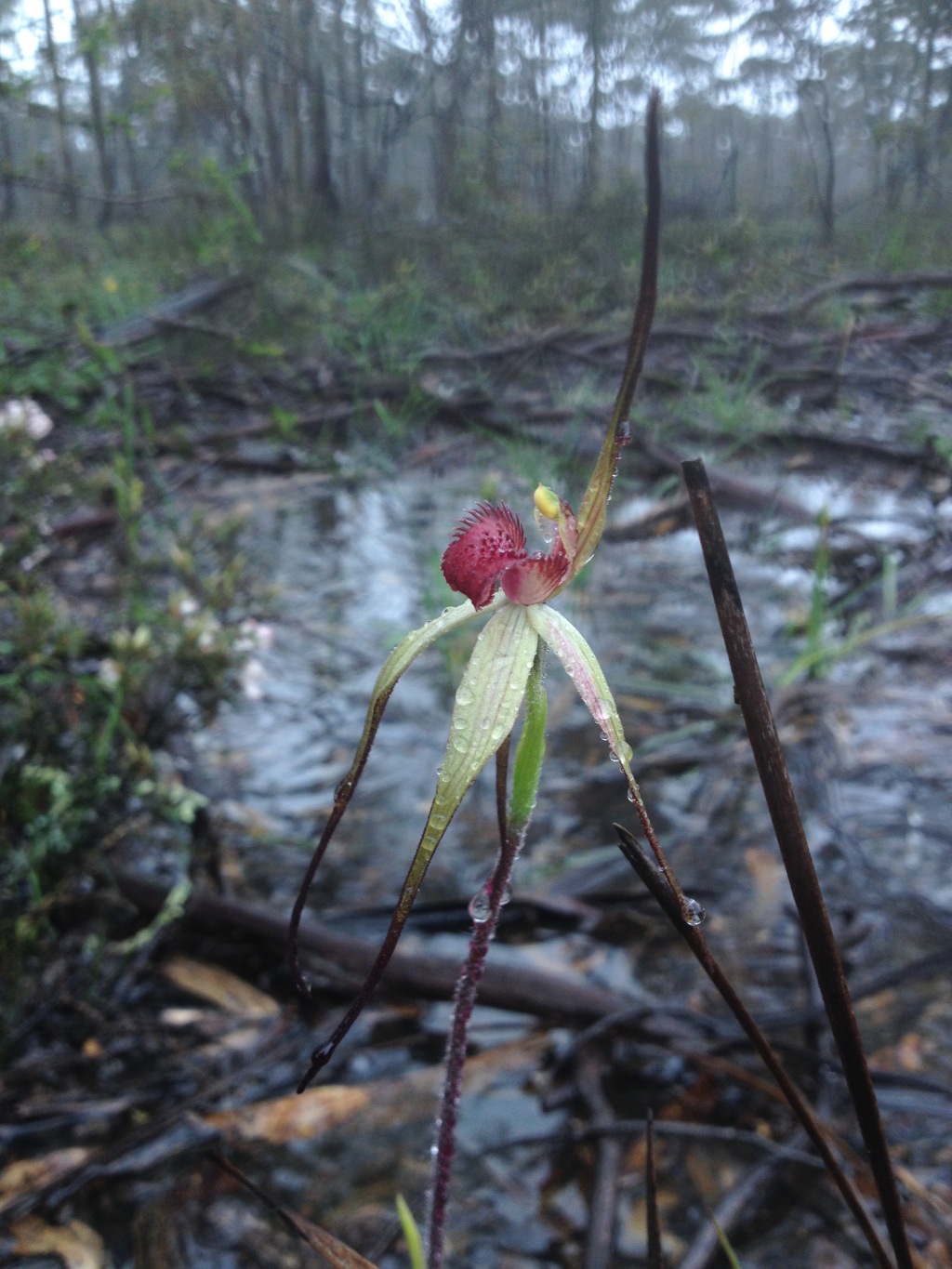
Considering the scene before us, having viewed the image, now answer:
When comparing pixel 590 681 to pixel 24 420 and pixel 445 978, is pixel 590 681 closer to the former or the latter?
pixel 445 978

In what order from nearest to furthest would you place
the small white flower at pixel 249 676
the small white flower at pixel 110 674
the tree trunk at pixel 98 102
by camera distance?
the small white flower at pixel 110 674 < the small white flower at pixel 249 676 < the tree trunk at pixel 98 102

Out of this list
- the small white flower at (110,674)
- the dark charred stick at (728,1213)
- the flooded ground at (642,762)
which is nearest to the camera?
the dark charred stick at (728,1213)

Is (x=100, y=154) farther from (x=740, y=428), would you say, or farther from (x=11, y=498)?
(x=740, y=428)

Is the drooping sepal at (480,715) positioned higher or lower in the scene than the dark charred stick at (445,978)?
higher

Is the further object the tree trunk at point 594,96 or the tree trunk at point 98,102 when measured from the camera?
the tree trunk at point 98,102

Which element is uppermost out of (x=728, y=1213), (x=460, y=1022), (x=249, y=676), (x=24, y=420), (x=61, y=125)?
(x=61, y=125)

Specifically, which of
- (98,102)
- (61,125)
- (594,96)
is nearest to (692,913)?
(594,96)

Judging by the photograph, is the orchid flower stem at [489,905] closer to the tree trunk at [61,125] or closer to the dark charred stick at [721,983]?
the dark charred stick at [721,983]

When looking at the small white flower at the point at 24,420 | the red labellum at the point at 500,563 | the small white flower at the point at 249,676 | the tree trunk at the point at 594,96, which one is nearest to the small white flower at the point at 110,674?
the small white flower at the point at 249,676
